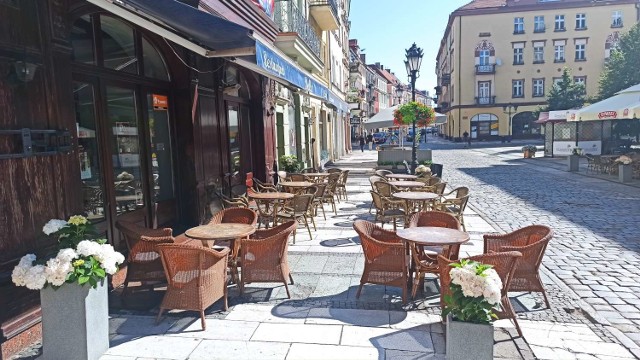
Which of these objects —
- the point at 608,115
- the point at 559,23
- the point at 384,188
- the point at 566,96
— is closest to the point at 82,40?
the point at 384,188

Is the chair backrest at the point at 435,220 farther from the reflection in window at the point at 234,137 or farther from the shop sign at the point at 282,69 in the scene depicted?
the reflection in window at the point at 234,137

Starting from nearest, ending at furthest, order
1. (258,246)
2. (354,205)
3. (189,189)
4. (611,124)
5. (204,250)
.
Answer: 1. (204,250)
2. (258,246)
3. (189,189)
4. (354,205)
5. (611,124)

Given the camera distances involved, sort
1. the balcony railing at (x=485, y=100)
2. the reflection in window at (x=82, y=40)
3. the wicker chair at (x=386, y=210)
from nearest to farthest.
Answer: the reflection in window at (x=82, y=40) < the wicker chair at (x=386, y=210) < the balcony railing at (x=485, y=100)

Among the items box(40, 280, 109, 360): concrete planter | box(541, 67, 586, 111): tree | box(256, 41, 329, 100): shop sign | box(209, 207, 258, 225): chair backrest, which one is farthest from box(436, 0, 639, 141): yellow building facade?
box(40, 280, 109, 360): concrete planter

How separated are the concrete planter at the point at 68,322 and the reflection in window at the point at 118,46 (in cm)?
297

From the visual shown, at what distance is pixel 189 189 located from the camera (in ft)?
22.3

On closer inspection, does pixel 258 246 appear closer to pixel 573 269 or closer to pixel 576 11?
pixel 573 269

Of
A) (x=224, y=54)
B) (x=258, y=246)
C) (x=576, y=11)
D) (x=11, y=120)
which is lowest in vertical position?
(x=258, y=246)

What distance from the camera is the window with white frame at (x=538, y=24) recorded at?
150 ft

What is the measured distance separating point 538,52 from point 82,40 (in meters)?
50.6

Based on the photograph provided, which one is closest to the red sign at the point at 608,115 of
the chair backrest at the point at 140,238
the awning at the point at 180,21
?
the awning at the point at 180,21

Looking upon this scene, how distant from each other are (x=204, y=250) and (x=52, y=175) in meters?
1.57

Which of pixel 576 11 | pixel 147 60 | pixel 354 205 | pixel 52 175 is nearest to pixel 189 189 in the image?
pixel 147 60

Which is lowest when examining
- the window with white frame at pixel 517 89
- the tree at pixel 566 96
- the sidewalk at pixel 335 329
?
the sidewalk at pixel 335 329
